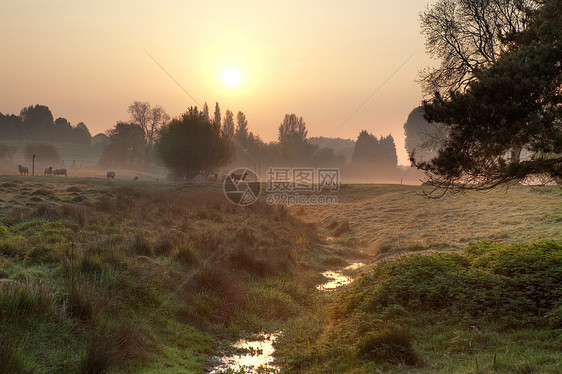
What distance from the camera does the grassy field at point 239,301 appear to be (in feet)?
20.8

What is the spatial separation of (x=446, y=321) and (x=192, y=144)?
53281 mm

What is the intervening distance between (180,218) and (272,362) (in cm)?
1356

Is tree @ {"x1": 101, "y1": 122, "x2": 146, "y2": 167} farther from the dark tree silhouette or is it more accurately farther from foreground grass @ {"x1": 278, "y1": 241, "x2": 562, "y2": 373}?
foreground grass @ {"x1": 278, "y1": 241, "x2": 562, "y2": 373}

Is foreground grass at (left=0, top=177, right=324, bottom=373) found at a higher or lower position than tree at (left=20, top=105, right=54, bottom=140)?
lower

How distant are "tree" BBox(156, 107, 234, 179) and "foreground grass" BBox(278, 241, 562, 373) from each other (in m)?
49.9

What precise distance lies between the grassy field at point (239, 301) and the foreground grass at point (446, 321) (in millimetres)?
31

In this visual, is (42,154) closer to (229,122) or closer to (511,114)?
(229,122)

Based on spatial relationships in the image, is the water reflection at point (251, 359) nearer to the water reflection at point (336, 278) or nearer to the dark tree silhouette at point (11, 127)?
the water reflection at point (336, 278)

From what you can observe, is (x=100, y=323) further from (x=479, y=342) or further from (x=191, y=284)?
(x=479, y=342)

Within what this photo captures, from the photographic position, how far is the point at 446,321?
815cm

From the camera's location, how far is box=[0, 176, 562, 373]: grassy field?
6.34 metres

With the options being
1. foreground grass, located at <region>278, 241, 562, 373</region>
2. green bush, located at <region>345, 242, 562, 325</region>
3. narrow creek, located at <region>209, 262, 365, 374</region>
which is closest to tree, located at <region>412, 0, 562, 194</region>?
green bush, located at <region>345, 242, 562, 325</region>

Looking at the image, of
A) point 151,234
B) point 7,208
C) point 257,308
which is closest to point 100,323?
point 257,308

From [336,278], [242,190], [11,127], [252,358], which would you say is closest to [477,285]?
[252,358]
